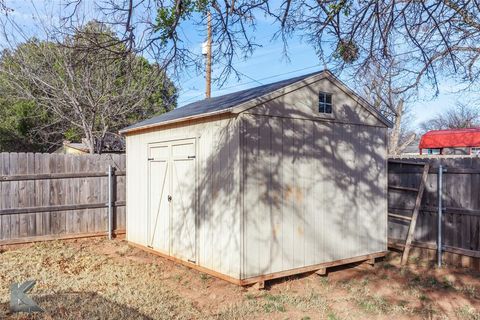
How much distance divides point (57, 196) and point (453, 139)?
1722cm

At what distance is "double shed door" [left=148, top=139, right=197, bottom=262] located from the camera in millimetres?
6559

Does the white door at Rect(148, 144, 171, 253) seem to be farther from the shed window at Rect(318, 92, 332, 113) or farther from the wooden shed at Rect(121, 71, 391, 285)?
the shed window at Rect(318, 92, 332, 113)

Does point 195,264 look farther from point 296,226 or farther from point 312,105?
point 312,105

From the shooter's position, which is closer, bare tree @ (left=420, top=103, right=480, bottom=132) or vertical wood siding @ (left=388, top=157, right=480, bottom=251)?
vertical wood siding @ (left=388, top=157, right=480, bottom=251)

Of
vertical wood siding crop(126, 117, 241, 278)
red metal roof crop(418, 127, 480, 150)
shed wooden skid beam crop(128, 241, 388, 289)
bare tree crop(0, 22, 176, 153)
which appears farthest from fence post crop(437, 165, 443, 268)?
red metal roof crop(418, 127, 480, 150)

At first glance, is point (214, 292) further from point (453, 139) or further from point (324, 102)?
point (453, 139)

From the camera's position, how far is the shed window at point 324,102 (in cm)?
646

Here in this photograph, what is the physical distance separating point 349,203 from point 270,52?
272cm

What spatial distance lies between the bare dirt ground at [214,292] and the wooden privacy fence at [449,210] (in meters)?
0.40

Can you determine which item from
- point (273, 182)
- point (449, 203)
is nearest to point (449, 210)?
point (449, 203)

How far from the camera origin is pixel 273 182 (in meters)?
5.82

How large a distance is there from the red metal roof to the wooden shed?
13.4 metres

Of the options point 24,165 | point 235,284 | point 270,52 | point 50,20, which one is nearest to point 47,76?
point 50,20

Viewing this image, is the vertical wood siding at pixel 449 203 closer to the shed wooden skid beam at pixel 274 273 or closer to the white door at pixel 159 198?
the shed wooden skid beam at pixel 274 273
